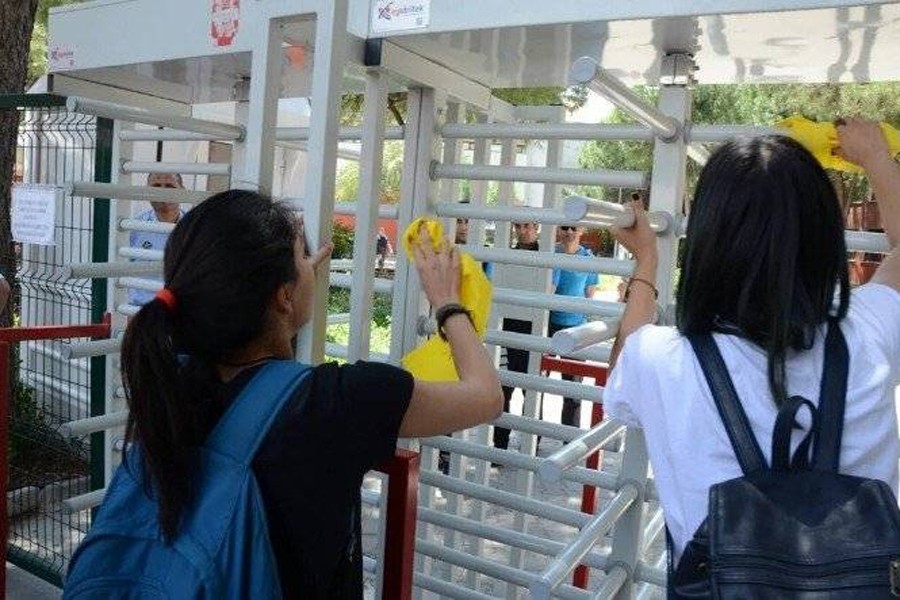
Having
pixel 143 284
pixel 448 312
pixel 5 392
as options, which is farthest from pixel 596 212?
pixel 5 392

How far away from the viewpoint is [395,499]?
162 cm

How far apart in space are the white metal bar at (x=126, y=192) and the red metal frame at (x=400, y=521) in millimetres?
766

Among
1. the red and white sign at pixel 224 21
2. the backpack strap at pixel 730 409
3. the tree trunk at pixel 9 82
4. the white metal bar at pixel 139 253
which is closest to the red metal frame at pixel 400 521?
the backpack strap at pixel 730 409

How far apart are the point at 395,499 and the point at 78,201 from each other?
4.26 meters

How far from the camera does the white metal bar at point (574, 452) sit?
1.55 meters

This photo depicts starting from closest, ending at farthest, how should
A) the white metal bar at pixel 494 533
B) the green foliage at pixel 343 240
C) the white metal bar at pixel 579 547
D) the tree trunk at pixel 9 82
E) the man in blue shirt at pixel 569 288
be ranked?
the white metal bar at pixel 579 547 → the white metal bar at pixel 494 533 → the tree trunk at pixel 9 82 → the man in blue shirt at pixel 569 288 → the green foliage at pixel 343 240

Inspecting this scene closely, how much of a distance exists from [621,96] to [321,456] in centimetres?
99

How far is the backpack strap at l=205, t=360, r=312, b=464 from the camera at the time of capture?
1294 mm

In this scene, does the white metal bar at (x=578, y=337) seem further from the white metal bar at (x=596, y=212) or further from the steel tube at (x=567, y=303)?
the steel tube at (x=567, y=303)

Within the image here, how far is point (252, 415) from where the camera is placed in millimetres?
1311

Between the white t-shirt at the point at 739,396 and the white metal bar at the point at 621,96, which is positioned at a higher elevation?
the white metal bar at the point at 621,96

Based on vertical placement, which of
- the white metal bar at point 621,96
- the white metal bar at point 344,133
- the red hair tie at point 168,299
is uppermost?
the white metal bar at point 621,96

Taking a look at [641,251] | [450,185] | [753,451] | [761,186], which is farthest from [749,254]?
[450,185]

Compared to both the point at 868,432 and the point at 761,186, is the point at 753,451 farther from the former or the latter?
the point at 761,186
